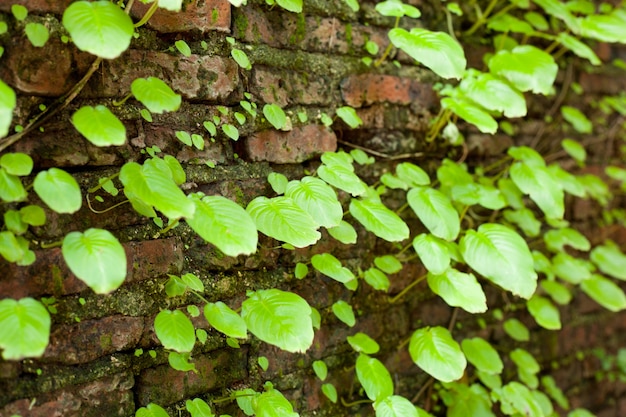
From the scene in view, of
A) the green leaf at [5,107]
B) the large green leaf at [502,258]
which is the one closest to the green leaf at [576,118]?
the large green leaf at [502,258]

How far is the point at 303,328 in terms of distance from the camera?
1.03m

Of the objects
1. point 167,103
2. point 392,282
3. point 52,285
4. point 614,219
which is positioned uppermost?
point 167,103

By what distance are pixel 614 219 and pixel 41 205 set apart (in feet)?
5.84

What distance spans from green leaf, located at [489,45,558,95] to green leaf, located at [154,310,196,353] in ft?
2.93

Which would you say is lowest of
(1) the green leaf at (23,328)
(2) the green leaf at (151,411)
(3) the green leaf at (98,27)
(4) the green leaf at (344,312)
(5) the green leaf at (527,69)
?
(4) the green leaf at (344,312)

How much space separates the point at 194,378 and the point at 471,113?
785 millimetres

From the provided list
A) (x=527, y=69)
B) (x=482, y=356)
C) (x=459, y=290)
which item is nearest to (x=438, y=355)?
(x=459, y=290)

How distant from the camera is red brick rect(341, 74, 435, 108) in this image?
53.0 inches

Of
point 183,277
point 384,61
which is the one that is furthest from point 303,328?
point 384,61

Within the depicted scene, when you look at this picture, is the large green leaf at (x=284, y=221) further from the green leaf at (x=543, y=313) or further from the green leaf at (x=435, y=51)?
the green leaf at (x=543, y=313)

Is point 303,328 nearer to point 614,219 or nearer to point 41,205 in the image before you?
point 41,205

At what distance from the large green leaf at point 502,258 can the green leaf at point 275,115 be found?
1.53ft

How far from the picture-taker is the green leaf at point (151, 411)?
102 cm

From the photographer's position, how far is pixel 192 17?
1089mm
